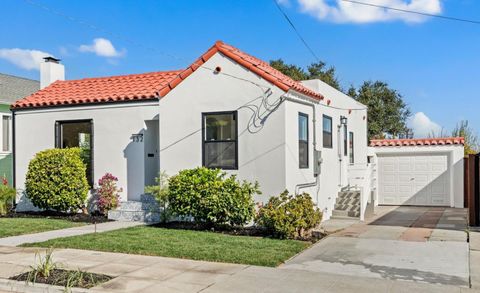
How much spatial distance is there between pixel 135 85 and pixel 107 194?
12.7 ft

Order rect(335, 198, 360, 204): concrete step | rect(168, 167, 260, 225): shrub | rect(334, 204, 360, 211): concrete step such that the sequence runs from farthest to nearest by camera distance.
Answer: rect(335, 198, 360, 204): concrete step → rect(334, 204, 360, 211): concrete step → rect(168, 167, 260, 225): shrub

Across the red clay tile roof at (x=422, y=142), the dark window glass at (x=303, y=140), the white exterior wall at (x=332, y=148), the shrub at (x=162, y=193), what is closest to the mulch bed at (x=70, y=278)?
the shrub at (x=162, y=193)

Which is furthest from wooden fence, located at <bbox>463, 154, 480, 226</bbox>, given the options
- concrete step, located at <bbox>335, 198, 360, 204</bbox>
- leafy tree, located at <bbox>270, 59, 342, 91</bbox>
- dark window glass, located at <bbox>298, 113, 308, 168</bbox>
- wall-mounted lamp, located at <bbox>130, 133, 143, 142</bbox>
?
leafy tree, located at <bbox>270, 59, 342, 91</bbox>

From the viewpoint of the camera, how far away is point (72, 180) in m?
13.7

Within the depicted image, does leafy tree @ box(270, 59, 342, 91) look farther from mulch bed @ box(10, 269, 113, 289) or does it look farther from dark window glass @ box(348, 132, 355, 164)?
mulch bed @ box(10, 269, 113, 289)

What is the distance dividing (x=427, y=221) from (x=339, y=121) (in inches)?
195

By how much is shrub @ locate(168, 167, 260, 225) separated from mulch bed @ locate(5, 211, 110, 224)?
3.06 meters

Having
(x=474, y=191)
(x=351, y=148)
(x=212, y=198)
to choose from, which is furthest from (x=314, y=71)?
(x=212, y=198)

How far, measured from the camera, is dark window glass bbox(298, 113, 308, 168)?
41.5 feet

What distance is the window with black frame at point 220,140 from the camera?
12219mm

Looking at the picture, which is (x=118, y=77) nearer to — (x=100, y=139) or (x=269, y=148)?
(x=100, y=139)

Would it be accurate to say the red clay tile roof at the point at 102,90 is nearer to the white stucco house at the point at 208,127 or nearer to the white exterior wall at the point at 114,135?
the white stucco house at the point at 208,127

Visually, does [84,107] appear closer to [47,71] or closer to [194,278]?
[47,71]

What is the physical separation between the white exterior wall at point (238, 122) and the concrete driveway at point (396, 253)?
2496 mm
